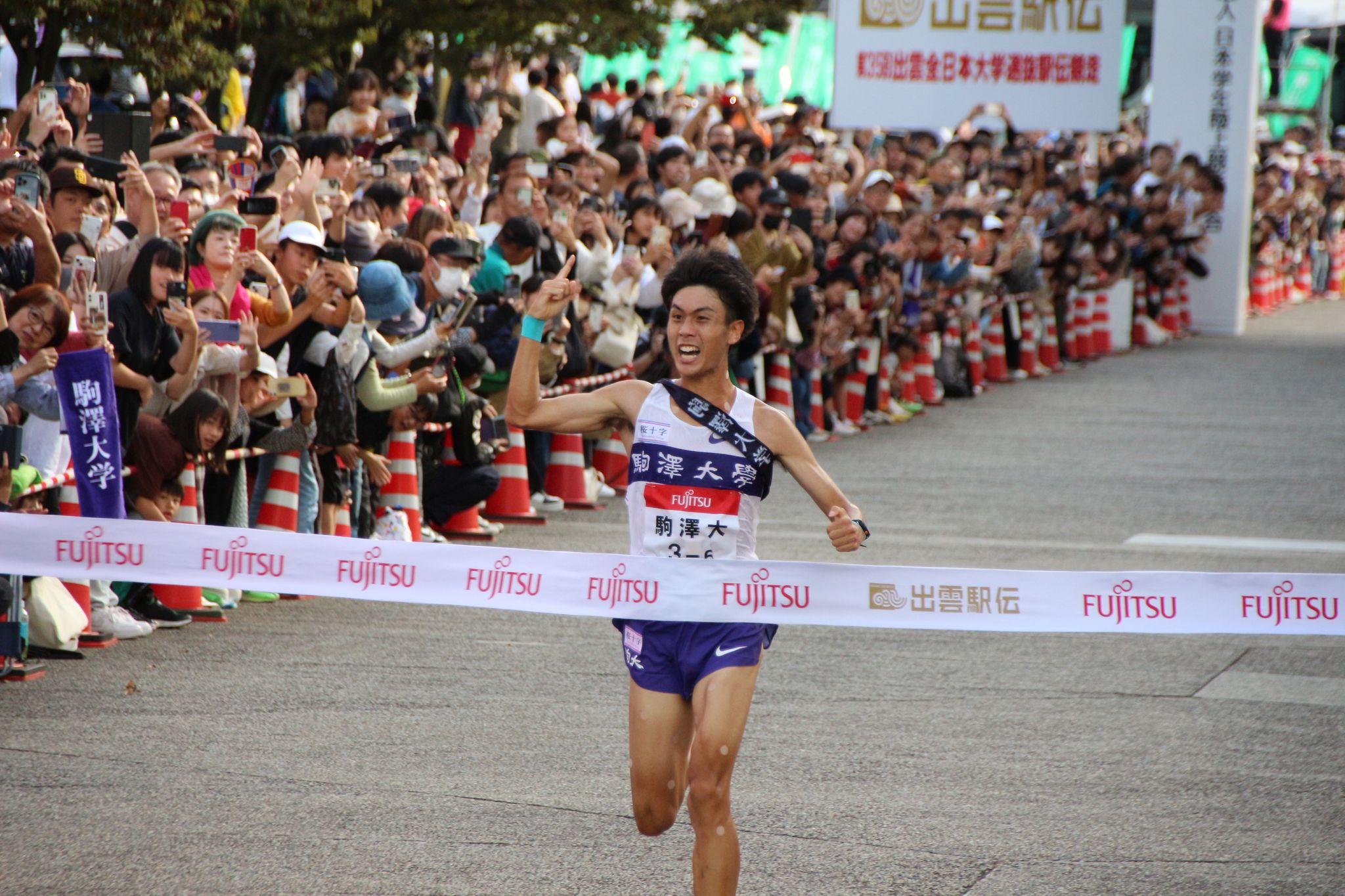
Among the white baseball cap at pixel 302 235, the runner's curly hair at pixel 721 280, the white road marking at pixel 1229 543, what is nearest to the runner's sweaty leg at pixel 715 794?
the runner's curly hair at pixel 721 280

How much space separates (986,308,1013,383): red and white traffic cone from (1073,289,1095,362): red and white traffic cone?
9.67 ft

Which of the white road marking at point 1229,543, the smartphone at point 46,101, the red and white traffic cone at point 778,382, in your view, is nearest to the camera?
the smartphone at point 46,101

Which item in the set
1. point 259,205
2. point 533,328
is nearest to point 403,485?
point 259,205

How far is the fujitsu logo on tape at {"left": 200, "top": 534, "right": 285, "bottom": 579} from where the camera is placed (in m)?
6.03

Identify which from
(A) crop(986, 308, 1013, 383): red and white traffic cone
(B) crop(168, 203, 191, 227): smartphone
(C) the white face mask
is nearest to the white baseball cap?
(B) crop(168, 203, 191, 227): smartphone

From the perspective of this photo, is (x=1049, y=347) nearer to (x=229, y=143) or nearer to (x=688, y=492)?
(x=229, y=143)

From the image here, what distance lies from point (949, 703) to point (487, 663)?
2175 millimetres

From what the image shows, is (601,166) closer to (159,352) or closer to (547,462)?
(547,462)

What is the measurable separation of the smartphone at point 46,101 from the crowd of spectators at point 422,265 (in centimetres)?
5

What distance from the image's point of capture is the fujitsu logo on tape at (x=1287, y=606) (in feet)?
19.3

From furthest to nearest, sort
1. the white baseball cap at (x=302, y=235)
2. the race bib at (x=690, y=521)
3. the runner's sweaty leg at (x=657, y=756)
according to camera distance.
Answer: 1. the white baseball cap at (x=302, y=235)
2. the race bib at (x=690, y=521)
3. the runner's sweaty leg at (x=657, y=756)

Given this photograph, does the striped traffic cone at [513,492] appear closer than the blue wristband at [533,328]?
No

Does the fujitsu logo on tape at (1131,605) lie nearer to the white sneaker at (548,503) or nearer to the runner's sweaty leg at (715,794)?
the runner's sweaty leg at (715,794)

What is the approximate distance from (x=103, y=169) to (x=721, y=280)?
18.5 feet
